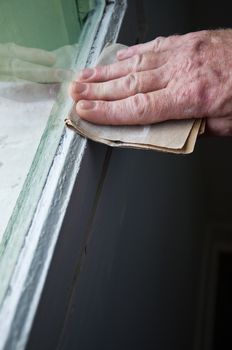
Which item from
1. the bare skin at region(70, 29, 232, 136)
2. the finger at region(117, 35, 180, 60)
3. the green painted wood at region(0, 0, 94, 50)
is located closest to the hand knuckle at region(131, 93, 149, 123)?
the bare skin at region(70, 29, 232, 136)

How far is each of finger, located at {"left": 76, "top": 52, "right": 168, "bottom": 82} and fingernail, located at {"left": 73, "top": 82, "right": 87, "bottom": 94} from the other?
2 cm

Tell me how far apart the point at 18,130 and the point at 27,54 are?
147 millimetres

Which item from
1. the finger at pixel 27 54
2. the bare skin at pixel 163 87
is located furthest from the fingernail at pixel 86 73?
the finger at pixel 27 54

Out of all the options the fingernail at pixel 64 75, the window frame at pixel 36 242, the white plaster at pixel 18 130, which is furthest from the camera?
the fingernail at pixel 64 75

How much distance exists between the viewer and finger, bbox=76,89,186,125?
0.47 metres

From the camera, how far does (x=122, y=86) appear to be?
0.51 meters

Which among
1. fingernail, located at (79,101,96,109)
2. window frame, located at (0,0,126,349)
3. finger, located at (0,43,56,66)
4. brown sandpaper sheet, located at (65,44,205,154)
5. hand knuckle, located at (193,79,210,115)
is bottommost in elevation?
window frame, located at (0,0,126,349)

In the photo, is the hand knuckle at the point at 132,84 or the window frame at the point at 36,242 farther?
the hand knuckle at the point at 132,84

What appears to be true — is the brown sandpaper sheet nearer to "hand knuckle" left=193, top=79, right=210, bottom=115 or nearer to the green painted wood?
→ "hand knuckle" left=193, top=79, right=210, bottom=115

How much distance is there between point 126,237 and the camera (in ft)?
2.11

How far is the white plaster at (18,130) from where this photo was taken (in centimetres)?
45

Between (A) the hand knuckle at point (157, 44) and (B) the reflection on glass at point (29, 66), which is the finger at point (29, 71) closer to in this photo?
Answer: (B) the reflection on glass at point (29, 66)

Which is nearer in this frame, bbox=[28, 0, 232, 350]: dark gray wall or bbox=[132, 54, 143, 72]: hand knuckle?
bbox=[28, 0, 232, 350]: dark gray wall

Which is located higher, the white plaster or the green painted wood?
the green painted wood
